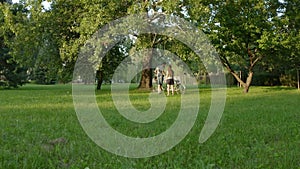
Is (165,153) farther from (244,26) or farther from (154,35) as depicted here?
(244,26)

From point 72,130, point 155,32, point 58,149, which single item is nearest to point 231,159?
point 58,149

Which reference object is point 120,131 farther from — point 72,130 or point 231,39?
point 231,39

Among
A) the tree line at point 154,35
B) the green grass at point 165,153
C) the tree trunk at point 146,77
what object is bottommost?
the green grass at point 165,153

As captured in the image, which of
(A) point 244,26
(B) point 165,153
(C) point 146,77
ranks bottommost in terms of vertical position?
(B) point 165,153

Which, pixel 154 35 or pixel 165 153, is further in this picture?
pixel 154 35

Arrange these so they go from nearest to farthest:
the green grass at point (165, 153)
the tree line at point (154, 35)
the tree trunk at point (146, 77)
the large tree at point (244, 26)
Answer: the green grass at point (165, 153), the tree line at point (154, 35), the large tree at point (244, 26), the tree trunk at point (146, 77)

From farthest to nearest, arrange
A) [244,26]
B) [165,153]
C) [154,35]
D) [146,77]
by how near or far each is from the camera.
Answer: [146,77] → [154,35] → [244,26] → [165,153]

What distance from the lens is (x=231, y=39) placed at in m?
19.8

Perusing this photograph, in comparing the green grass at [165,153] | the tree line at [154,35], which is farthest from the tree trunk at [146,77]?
the green grass at [165,153]

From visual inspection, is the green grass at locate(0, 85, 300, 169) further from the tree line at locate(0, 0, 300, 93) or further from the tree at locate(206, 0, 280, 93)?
the tree at locate(206, 0, 280, 93)

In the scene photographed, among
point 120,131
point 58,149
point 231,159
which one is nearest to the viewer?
point 231,159

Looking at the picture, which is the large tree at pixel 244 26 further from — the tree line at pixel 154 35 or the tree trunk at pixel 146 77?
the tree trunk at pixel 146 77

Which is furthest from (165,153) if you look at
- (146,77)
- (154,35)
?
(146,77)

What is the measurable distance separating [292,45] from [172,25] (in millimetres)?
7219
